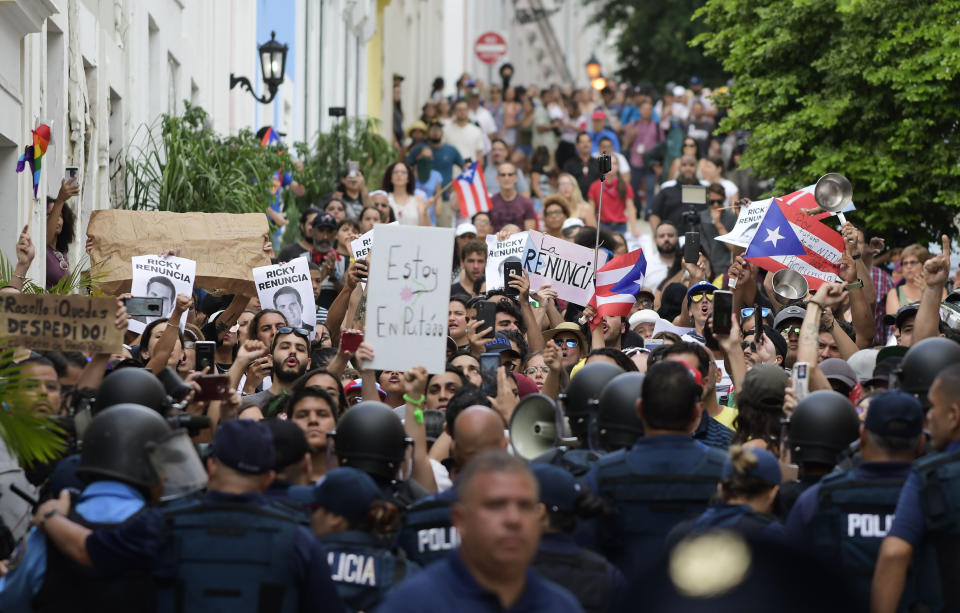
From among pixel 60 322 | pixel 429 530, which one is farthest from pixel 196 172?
pixel 429 530

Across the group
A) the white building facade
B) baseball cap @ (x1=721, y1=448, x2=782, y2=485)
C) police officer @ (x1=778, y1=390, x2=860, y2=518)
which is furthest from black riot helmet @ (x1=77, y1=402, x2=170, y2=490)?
the white building facade

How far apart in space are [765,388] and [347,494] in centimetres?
246

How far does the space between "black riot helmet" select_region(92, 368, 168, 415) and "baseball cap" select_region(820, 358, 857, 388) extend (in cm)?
362

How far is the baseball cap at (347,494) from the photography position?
6188 millimetres

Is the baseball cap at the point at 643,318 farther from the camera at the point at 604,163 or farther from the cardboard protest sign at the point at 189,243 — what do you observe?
the cardboard protest sign at the point at 189,243

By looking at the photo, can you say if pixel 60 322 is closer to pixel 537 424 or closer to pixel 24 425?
pixel 24 425

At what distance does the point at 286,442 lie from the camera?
21.9 ft

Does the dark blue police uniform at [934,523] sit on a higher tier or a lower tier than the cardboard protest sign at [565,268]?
lower

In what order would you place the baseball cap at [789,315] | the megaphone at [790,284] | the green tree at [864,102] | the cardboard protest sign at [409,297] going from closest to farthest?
the cardboard protest sign at [409,297]
the baseball cap at [789,315]
the megaphone at [790,284]
the green tree at [864,102]

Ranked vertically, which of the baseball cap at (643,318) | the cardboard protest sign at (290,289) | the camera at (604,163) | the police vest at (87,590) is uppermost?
the camera at (604,163)

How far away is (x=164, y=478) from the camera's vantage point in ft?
20.1

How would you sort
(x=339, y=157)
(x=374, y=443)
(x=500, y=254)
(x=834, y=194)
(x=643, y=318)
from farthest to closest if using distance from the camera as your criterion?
1. (x=339, y=157)
2. (x=500, y=254)
3. (x=643, y=318)
4. (x=834, y=194)
5. (x=374, y=443)

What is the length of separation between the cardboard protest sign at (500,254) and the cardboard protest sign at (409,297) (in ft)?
13.6

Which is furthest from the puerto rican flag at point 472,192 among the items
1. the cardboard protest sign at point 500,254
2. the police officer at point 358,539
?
the police officer at point 358,539
